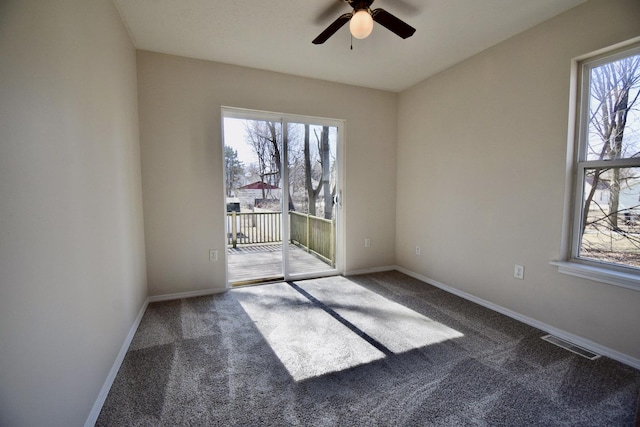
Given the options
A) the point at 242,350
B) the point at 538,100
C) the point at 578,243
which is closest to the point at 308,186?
the point at 242,350

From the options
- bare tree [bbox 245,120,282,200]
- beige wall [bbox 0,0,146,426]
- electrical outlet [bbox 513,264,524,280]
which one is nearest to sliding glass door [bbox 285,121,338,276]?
bare tree [bbox 245,120,282,200]

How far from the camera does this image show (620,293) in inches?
79.2

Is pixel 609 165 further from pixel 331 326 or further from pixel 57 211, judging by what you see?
pixel 57 211

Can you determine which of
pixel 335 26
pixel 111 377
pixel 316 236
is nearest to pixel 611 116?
pixel 335 26

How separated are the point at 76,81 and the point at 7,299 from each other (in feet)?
3.70

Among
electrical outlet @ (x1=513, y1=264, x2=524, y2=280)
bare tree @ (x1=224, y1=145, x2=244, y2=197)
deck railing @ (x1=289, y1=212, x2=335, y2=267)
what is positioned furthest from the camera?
deck railing @ (x1=289, y1=212, x2=335, y2=267)

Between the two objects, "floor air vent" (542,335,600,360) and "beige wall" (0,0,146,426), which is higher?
"beige wall" (0,0,146,426)

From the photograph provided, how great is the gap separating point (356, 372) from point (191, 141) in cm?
276

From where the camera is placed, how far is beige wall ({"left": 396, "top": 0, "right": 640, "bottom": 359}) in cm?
212

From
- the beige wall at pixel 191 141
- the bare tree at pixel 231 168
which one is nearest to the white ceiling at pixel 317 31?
the beige wall at pixel 191 141

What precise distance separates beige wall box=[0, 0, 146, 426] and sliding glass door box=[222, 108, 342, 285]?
1486 mm

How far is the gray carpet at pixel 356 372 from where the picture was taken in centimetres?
153

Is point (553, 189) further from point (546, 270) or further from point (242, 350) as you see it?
point (242, 350)

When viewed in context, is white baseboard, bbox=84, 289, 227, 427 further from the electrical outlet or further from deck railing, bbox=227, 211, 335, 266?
the electrical outlet
